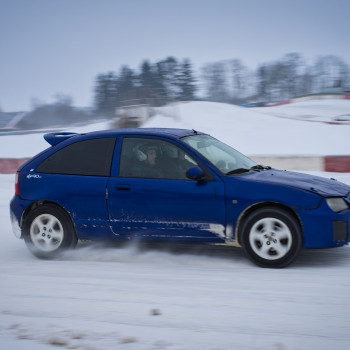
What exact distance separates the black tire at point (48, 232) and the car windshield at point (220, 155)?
173cm

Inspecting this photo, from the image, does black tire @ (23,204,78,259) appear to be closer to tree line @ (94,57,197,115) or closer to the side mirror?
the side mirror

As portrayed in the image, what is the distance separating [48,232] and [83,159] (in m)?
0.97

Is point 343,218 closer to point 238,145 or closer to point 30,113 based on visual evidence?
point 238,145

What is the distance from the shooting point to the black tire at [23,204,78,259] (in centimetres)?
605

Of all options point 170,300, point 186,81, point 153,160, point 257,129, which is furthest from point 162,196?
point 186,81

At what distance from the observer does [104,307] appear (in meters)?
4.22

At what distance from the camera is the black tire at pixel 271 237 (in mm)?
5164

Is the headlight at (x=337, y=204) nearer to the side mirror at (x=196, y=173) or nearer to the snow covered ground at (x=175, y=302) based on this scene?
the snow covered ground at (x=175, y=302)

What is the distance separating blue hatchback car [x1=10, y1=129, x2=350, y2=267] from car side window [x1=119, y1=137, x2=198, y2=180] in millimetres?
12

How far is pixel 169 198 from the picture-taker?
5.56 m

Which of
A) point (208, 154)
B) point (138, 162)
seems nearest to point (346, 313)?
point (208, 154)

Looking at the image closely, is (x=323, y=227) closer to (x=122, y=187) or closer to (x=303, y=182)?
(x=303, y=182)

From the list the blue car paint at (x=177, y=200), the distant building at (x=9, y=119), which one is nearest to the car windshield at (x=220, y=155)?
the blue car paint at (x=177, y=200)

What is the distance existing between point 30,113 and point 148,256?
2306 inches
